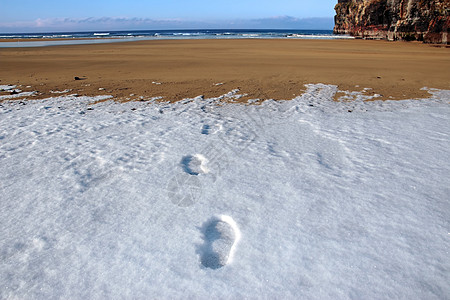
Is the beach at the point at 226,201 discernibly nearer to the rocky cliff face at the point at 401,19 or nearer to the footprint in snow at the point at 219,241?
the footprint in snow at the point at 219,241

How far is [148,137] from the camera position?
3756 millimetres

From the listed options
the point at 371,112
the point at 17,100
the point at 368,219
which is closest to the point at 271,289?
the point at 368,219

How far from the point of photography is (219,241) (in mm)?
1972

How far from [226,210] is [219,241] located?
336mm

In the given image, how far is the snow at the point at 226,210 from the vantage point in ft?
5.42

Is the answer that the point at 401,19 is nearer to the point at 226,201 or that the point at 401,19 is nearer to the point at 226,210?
the point at 226,201

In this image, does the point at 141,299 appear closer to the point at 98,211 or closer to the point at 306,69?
the point at 98,211

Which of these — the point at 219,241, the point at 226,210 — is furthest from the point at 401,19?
the point at 219,241

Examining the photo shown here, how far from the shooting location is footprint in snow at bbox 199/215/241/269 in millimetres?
1812

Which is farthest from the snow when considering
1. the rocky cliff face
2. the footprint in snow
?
the rocky cliff face

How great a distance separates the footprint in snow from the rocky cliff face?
28034 mm

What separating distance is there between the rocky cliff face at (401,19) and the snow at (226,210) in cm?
2546

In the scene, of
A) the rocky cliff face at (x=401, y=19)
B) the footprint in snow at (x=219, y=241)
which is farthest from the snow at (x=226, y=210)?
the rocky cliff face at (x=401, y=19)

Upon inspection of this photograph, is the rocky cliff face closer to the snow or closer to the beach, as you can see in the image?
the beach
